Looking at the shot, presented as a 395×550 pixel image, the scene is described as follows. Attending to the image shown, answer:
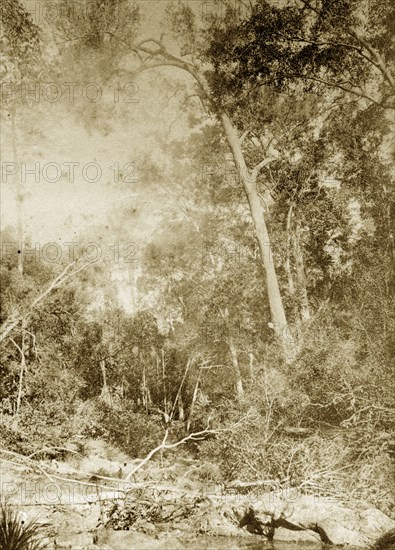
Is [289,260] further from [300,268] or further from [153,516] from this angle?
[153,516]

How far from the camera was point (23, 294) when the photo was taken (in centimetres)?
1341

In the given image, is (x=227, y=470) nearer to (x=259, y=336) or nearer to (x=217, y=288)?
(x=259, y=336)

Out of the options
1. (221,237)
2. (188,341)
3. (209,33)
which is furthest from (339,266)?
(209,33)

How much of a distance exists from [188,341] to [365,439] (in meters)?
9.44

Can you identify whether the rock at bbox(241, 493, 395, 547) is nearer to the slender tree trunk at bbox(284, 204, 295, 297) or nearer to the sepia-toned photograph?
the sepia-toned photograph

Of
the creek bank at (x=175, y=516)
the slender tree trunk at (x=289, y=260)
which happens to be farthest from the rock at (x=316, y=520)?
the slender tree trunk at (x=289, y=260)

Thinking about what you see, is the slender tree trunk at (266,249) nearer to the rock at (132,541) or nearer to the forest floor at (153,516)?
the forest floor at (153,516)

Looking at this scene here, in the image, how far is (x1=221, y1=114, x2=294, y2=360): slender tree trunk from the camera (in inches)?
382

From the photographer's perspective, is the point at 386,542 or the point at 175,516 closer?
the point at 386,542

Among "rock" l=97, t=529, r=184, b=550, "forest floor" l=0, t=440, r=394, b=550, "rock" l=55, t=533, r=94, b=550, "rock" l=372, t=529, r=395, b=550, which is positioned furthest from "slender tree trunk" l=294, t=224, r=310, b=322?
"rock" l=55, t=533, r=94, b=550

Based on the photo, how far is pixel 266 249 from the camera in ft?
35.3

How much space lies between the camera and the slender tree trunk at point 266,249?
9.70 meters

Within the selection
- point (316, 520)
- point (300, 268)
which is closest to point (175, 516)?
point (316, 520)

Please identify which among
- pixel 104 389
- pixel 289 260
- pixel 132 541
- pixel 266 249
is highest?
pixel 289 260
